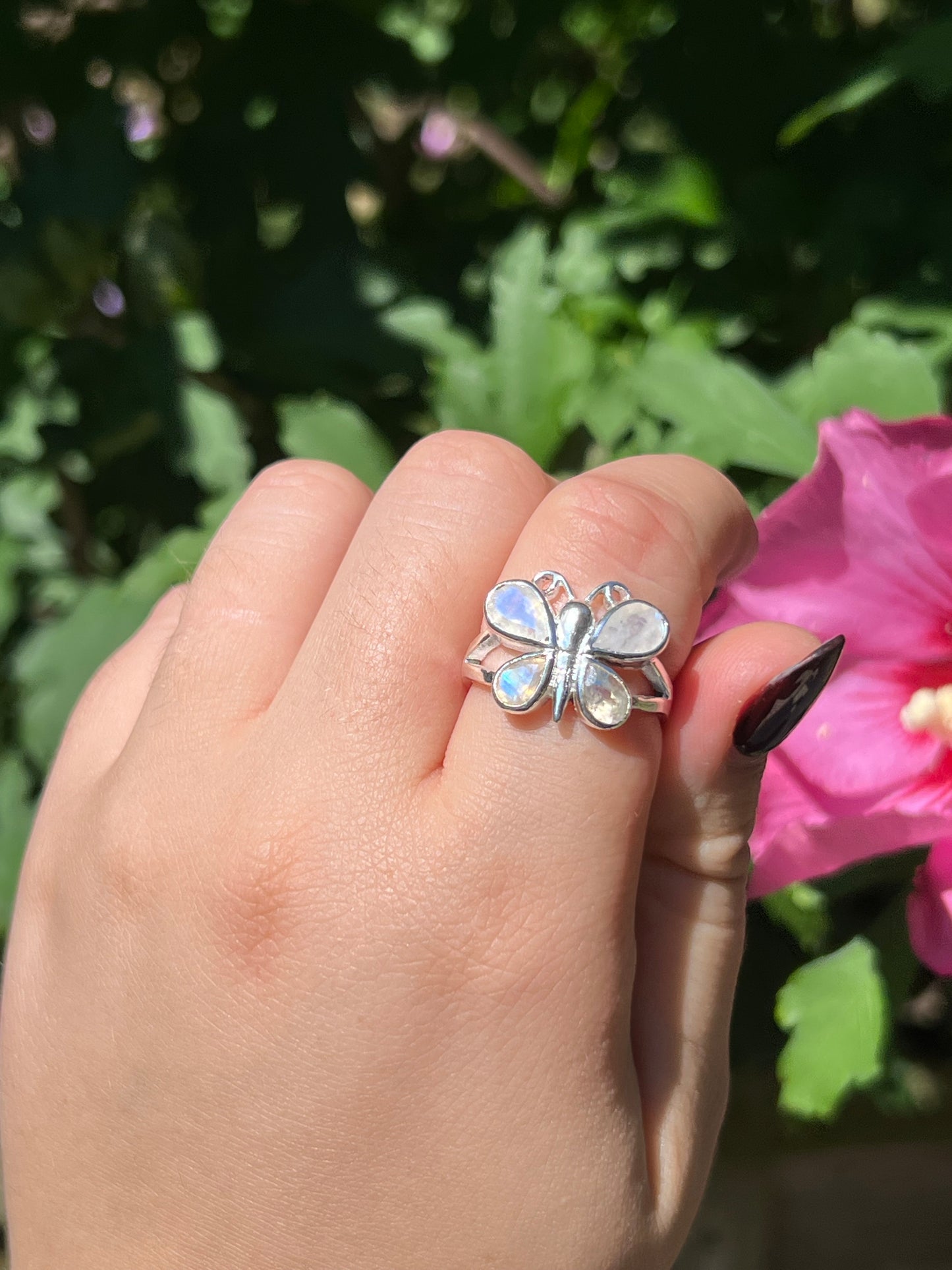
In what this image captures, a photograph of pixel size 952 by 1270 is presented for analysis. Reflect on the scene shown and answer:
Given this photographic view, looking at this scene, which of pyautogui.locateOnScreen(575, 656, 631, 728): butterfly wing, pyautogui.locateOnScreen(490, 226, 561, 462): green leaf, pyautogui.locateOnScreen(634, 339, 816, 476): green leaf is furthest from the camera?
pyautogui.locateOnScreen(490, 226, 561, 462): green leaf

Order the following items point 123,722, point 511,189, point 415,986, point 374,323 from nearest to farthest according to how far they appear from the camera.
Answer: point 415,986 → point 123,722 → point 374,323 → point 511,189

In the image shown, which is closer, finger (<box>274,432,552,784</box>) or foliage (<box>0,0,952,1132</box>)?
finger (<box>274,432,552,784</box>)

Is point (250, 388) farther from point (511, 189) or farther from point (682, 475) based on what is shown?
point (682, 475)

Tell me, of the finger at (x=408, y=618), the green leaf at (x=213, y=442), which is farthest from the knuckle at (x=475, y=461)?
the green leaf at (x=213, y=442)

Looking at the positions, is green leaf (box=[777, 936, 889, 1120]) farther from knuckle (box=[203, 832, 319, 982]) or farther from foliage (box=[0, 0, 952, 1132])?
knuckle (box=[203, 832, 319, 982])

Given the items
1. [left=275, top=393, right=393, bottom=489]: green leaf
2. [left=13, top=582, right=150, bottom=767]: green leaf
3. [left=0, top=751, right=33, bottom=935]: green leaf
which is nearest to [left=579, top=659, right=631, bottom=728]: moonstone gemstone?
[left=275, top=393, right=393, bottom=489]: green leaf

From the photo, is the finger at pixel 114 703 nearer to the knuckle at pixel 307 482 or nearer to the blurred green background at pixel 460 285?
the knuckle at pixel 307 482

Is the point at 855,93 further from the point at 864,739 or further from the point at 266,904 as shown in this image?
the point at 266,904

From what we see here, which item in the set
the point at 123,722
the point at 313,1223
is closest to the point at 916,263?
the point at 123,722
